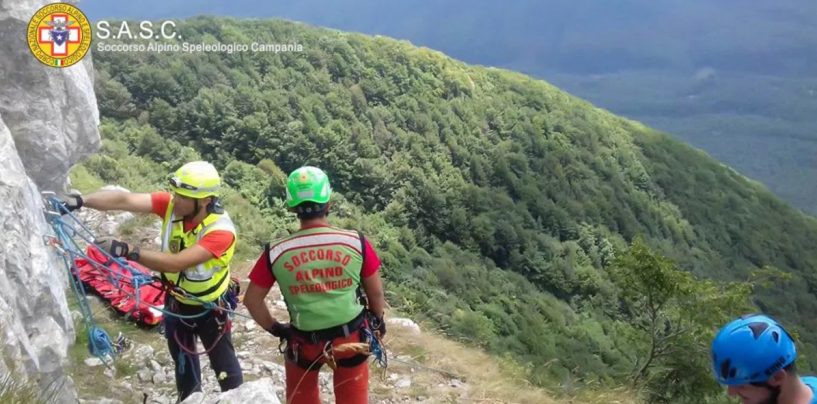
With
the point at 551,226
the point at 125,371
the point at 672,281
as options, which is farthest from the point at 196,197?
the point at 551,226

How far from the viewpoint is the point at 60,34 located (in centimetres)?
586

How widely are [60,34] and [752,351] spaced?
5.76m

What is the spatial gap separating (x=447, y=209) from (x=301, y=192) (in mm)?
33869

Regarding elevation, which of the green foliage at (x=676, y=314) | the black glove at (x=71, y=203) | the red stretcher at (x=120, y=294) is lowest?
the green foliage at (x=676, y=314)

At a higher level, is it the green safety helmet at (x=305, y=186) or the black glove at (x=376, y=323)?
the green safety helmet at (x=305, y=186)

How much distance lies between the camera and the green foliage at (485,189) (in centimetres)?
1394

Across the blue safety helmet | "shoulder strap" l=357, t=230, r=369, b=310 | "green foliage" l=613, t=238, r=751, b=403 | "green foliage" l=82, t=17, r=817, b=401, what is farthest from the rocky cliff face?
"green foliage" l=613, t=238, r=751, b=403

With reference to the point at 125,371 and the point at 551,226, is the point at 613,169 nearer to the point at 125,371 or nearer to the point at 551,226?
the point at 551,226

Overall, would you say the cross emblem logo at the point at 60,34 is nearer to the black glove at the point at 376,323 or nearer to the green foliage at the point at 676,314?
the black glove at the point at 376,323

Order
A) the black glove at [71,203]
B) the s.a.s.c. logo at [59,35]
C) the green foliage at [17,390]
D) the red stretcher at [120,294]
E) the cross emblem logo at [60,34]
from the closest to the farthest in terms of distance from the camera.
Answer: the green foliage at [17,390]
the black glove at [71,203]
the s.a.s.c. logo at [59,35]
the cross emblem logo at [60,34]
the red stretcher at [120,294]

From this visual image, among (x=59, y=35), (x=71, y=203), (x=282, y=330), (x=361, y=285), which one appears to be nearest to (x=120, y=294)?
(x=59, y=35)

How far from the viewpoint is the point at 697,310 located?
12.6 m

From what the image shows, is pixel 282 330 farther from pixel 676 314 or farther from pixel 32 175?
pixel 676 314

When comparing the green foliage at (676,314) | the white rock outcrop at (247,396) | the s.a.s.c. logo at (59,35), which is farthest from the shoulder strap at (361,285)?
the green foliage at (676,314)
